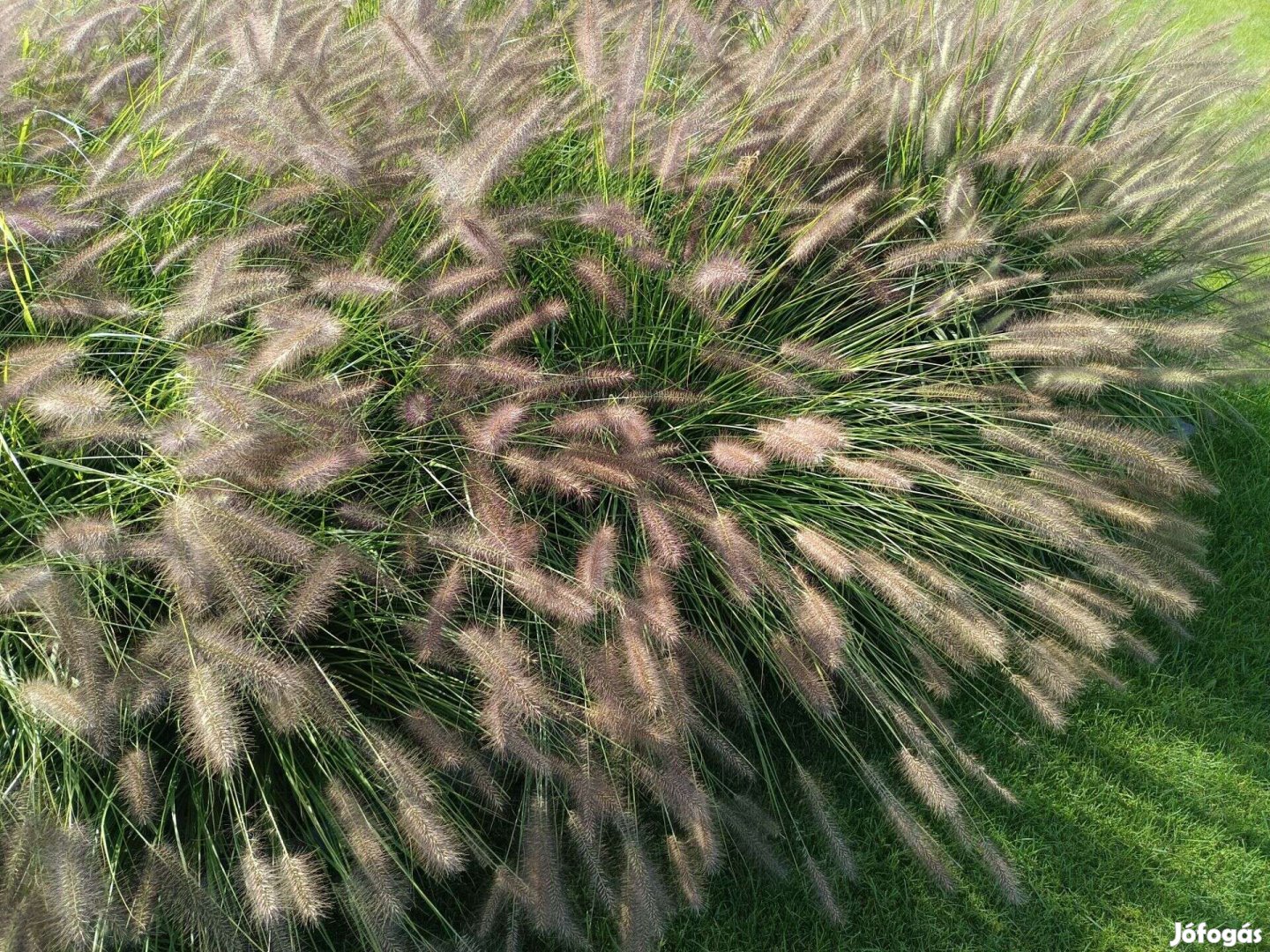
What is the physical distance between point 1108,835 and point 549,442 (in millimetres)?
1773

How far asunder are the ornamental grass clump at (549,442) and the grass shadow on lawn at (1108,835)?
0.11 meters

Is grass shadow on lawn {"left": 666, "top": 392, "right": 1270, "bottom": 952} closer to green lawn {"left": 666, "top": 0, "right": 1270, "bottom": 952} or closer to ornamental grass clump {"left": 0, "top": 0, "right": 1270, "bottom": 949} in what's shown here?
green lawn {"left": 666, "top": 0, "right": 1270, "bottom": 952}

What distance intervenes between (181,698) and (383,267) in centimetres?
122

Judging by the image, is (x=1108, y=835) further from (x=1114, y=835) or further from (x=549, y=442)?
(x=549, y=442)

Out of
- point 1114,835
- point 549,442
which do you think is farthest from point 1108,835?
point 549,442

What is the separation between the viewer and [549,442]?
260 cm

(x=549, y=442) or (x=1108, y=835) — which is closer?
(x=549, y=442)

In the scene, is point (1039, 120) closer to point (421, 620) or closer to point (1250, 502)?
point (1250, 502)

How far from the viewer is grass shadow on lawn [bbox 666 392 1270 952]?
8.52 feet

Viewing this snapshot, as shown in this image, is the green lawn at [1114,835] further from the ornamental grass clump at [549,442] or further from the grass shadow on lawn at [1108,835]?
the ornamental grass clump at [549,442]

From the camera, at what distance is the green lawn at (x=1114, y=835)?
102 inches

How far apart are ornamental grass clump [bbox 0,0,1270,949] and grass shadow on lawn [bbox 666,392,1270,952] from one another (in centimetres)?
11

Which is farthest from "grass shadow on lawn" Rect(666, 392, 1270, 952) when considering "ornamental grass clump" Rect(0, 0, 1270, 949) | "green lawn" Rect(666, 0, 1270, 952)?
"ornamental grass clump" Rect(0, 0, 1270, 949)

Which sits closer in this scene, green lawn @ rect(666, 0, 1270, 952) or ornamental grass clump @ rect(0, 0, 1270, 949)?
ornamental grass clump @ rect(0, 0, 1270, 949)
